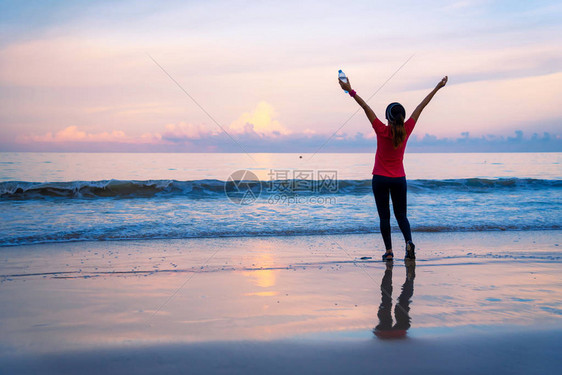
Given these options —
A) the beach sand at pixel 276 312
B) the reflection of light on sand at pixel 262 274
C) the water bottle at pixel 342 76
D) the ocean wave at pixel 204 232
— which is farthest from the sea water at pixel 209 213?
the water bottle at pixel 342 76

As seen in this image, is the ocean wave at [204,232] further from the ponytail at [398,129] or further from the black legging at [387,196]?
the ponytail at [398,129]

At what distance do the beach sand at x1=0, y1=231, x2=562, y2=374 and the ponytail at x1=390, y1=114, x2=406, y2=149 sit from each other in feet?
4.75

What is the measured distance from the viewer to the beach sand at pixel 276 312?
2.39 meters

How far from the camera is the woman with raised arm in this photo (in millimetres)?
4559

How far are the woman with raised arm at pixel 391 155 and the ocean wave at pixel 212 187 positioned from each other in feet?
31.6

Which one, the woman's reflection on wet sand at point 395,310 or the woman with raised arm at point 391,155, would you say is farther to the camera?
the woman with raised arm at point 391,155

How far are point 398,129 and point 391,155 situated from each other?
350mm

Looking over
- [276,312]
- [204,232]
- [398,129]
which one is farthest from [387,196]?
[204,232]

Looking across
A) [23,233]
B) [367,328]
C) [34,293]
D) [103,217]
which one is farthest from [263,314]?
[103,217]

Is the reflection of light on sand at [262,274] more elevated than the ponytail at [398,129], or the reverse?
the ponytail at [398,129]

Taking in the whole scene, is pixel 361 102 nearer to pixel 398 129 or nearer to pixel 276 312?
pixel 398 129

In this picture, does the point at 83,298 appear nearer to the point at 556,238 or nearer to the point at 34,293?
the point at 34,293

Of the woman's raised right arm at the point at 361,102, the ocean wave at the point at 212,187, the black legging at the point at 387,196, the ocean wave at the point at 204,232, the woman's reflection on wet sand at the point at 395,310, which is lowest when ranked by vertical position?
the ocean wave at the point at 204,232

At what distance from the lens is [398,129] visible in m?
4.56
